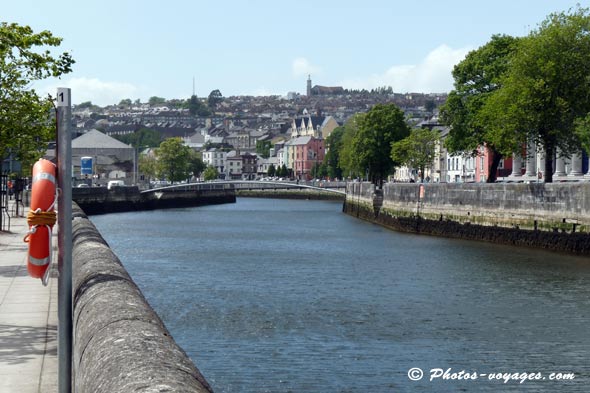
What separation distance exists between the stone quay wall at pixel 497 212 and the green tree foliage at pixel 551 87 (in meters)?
3.31

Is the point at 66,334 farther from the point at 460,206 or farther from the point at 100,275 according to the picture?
the point at 460,206

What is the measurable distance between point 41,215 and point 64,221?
0.16 m

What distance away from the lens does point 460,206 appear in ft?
201

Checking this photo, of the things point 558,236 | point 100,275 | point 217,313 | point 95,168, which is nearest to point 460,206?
point 558,236

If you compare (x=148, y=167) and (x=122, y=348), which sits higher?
(x=148, y=167)

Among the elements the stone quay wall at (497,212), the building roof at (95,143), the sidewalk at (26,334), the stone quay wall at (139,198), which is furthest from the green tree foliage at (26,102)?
the building roof at (95,143)

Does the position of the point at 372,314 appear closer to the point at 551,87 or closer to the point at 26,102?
the point at 26,102

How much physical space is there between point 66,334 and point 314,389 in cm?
1060

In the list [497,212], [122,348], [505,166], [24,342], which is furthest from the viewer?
[505,166]

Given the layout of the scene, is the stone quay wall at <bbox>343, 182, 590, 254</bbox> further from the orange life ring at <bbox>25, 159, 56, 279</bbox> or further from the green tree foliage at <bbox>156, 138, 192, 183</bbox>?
the green tree foliage at <bbox>156, 138, 192, 183</bbox>

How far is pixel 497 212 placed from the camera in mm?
55094

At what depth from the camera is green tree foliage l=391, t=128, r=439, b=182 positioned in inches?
3834

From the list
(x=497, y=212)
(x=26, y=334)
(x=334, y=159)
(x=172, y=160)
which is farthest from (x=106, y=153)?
(x=26, y=334)

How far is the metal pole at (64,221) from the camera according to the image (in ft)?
21.8
